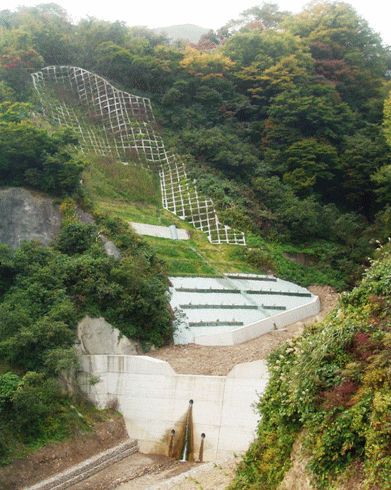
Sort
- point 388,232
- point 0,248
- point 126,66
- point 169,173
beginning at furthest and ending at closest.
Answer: point 126,66, point 169,173, point 388,232, point 0,248

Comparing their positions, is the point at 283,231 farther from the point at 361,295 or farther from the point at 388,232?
the point at 361,295

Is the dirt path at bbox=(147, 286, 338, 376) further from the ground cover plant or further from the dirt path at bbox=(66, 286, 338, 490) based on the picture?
the ground cover plant

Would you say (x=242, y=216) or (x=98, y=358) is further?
(x=242, y=216)

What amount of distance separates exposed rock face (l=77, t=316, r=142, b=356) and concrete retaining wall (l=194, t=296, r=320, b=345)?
→ 8.23ft

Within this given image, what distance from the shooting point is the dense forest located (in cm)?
1060

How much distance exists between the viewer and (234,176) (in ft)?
87.0

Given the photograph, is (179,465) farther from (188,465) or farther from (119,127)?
(119,127)

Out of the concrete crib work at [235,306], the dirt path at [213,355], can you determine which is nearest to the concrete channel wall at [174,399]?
the dirt path at [213,355]

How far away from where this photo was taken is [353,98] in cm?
3316

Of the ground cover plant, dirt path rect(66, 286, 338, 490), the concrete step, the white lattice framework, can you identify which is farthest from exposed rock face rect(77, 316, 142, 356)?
the white lattice framework

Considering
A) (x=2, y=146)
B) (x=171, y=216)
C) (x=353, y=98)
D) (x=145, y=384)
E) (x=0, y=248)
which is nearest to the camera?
(x=145, y=384)

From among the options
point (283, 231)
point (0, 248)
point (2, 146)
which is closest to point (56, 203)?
point (2, 146)

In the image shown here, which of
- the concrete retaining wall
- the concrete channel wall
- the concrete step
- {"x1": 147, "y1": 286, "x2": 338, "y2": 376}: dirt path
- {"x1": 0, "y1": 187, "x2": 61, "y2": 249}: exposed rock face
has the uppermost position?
{"x1": 0, "y1": 187, "x2": 61, "y2": 249}: exposed rock face

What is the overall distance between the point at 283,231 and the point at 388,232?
4677 millimetres
